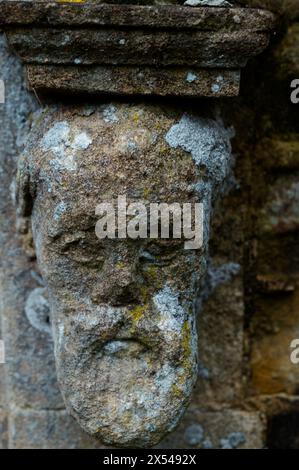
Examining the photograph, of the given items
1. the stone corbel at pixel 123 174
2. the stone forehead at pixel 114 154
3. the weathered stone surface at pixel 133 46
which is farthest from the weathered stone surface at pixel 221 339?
the weathered stone surface at pixel 133 46

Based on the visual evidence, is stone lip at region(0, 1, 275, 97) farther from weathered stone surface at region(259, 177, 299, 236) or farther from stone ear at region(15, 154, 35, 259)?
weathered stone surface at region(259, 177, 299, 236)

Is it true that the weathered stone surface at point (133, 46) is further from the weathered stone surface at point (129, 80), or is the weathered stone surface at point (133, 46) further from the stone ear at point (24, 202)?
the stone ear at point (24, 202)

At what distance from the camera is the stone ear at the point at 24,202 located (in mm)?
940

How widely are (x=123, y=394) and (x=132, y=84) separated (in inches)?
16.1

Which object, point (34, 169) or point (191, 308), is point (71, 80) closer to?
point (34, 169)

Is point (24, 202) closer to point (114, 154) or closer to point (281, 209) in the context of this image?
point (114, 154)

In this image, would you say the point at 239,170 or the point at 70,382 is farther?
the point at 239,170

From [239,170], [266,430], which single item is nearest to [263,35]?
[239,170]

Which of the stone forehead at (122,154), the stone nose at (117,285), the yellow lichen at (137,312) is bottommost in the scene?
the yellow lichen at (137,312)

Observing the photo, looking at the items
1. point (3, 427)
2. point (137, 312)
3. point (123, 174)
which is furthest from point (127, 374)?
point (3, 427)

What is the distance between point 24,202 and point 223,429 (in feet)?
1.78

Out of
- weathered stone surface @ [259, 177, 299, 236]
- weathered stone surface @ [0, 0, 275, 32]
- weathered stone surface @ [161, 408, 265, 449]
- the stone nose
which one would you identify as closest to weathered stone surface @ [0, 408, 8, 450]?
weathered stone surface @ [161, 408, 265, 449]

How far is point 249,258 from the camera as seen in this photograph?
113 cm

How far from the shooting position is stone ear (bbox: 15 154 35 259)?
37.0 inches
